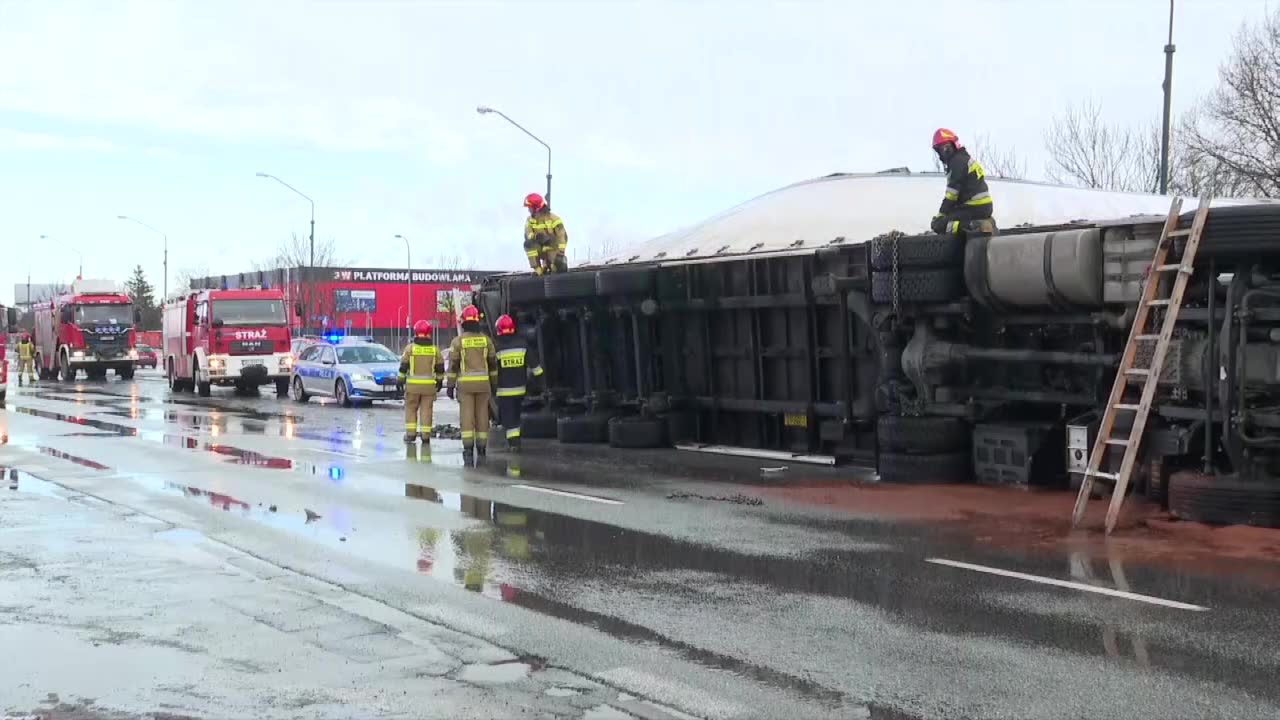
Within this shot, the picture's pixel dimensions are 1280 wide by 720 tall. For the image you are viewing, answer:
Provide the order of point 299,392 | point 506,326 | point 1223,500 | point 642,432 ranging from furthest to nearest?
point 299,392 → point 506,326 → point 642,432 → point 1223,500

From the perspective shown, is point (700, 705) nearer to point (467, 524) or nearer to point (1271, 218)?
point (467, 524)

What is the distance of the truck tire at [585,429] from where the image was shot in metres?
17.8

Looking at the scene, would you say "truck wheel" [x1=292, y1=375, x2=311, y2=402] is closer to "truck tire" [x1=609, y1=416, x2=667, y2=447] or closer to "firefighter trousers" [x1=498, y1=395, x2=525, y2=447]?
"firefighter trousers" [x1=498, y1=395, x2=525, y2=447]

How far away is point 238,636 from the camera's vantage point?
703cm

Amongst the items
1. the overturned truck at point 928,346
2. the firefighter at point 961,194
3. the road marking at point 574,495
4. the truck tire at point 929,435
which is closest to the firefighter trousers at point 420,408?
the overturned truck at point 928,346

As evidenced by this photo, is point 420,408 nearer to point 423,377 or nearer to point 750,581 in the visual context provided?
point 423,377

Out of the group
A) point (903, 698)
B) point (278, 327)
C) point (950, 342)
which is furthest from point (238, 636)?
point (278, 327)

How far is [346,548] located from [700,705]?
185 inches

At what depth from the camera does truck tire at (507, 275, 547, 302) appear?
18188 mm

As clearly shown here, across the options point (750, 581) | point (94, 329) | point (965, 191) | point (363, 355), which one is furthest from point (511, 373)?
point (94, 329)

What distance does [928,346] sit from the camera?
13.0m

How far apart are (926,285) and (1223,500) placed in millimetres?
3679

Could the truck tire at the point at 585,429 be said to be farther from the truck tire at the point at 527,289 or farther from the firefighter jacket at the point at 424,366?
the firefighter jacket at the point at 424,366

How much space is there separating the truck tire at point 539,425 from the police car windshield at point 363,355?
12793 mm
